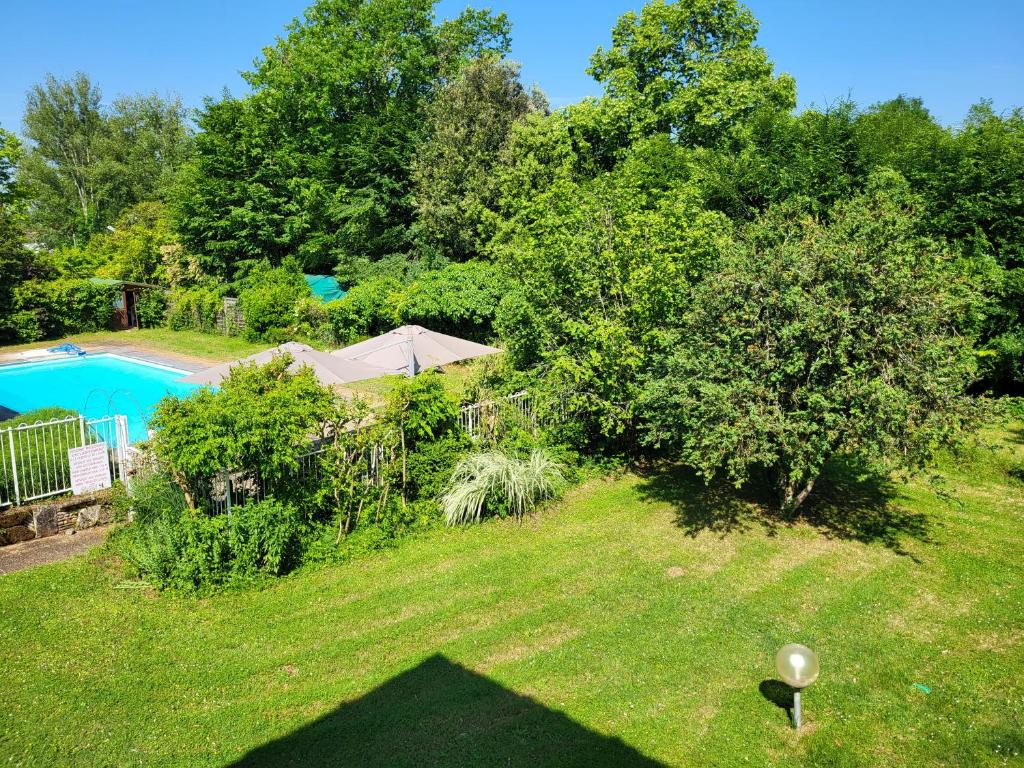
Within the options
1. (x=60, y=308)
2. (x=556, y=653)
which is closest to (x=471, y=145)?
(x=60, y=308)

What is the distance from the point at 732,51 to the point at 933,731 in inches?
1028

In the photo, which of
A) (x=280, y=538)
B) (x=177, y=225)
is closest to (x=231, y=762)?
(x=280, y=538)

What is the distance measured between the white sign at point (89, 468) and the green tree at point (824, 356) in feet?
25.7

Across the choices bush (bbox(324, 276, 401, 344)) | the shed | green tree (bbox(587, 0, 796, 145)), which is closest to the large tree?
the shed

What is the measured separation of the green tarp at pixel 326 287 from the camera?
28.7 m

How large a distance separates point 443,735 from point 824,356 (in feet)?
19.8

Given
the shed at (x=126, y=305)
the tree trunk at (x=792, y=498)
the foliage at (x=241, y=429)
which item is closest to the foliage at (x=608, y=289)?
the tree trunk at (x=792, y=498)

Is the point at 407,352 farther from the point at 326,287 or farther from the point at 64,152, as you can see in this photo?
the point at 64,152

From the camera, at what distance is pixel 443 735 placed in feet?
18.2

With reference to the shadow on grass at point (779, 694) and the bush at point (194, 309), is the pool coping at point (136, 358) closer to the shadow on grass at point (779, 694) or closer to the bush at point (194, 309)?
the bush at point (194, 309)

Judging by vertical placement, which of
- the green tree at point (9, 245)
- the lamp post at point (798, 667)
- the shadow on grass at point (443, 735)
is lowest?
the shadow on grass at point (443, 735)

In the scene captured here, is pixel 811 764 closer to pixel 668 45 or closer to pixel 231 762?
pixel 231 762

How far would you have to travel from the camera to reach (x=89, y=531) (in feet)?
30.7

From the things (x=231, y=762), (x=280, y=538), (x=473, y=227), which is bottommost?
(x=231, y=762)
